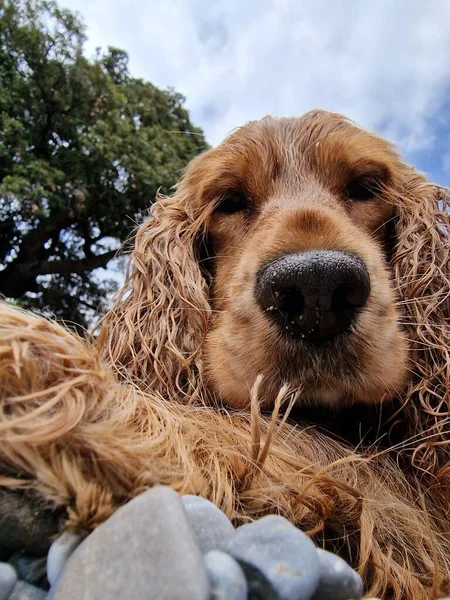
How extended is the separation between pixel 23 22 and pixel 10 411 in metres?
13.0

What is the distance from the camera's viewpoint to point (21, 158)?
427 inches

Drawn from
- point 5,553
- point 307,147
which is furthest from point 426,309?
point 5,553

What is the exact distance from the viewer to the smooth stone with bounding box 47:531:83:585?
2.69ft

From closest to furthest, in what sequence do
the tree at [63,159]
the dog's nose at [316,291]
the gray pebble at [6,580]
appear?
the gray pebble at [6,580] < the dog's nose at [316,291] < the tree at [63,159]

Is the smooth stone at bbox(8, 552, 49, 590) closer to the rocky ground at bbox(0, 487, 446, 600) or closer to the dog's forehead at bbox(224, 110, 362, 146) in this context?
the rocky ground at bbox(0, 487, 446, 600)

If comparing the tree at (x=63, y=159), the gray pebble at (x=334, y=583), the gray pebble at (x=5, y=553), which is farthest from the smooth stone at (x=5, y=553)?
the tree at (x=63, y=159)

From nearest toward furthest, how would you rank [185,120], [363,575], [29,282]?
[363,575] < [29,282] < [185,120]

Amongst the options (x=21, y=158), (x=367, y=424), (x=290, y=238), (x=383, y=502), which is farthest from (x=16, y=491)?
(x=21, y=158)

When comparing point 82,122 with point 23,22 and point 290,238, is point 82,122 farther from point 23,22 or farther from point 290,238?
point 290,238

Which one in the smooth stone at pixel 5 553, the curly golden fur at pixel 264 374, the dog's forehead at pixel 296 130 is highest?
the dog's forehead at pixel 296 130

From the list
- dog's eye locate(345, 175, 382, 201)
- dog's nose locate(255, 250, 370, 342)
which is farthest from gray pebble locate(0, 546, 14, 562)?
dog's eye locate(345, 175, 382, 201)

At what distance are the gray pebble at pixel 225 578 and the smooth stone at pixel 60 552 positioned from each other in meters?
0.22

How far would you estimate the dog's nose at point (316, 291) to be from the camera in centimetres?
159

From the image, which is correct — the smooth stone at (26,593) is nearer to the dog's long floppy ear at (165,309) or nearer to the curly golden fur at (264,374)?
the curly golden fur at (264,374)
